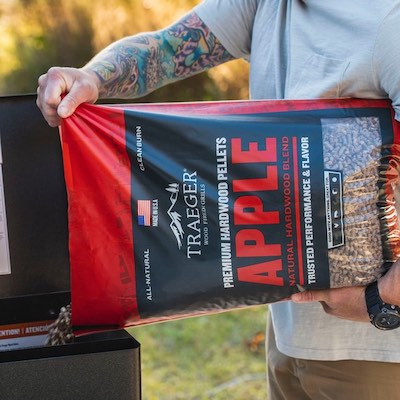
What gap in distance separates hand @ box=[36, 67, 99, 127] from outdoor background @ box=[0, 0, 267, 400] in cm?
218

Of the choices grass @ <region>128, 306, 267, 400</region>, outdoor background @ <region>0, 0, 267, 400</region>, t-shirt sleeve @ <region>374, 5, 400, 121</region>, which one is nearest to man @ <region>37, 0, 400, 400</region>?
t-shirt sleeve @ <region>374, 5, 400, 121</region>

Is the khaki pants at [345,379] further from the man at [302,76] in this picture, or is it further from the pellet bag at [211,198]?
the pellet bag at [211,198]

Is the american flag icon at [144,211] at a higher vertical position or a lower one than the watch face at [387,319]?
higher

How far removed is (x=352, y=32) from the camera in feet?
4.47

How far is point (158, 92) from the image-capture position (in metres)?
4.27

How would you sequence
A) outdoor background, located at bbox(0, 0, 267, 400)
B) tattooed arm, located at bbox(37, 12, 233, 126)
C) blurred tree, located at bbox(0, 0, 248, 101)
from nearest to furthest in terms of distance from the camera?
tattooed arm, located at bbox(37, 12, 233, 126) < outdoor background, located at bbox(0, 0, 267, 400) < blurred tree, located at bbox(0, 0, 248, 101)

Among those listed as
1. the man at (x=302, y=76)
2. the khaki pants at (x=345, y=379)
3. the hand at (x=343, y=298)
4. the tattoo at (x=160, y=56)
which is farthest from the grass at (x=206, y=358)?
the hand at (x=343, y=298)

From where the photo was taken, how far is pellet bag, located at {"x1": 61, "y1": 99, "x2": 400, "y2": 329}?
1301 mm

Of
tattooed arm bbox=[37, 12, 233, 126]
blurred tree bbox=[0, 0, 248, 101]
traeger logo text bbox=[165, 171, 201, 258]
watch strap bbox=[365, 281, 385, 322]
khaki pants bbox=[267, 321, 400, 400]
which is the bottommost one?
khaki pants bbox=[267, 321, 400, 400]

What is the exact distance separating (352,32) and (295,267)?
434mm

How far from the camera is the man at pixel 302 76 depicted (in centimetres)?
135

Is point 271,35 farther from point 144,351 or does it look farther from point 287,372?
point 144,351

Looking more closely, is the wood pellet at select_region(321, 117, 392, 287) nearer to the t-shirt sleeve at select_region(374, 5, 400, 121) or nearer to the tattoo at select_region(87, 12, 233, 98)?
the t-shirt sleeve at select_region(374, 5, 400, 121)

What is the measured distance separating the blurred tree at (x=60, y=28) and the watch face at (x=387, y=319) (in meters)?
2.85
